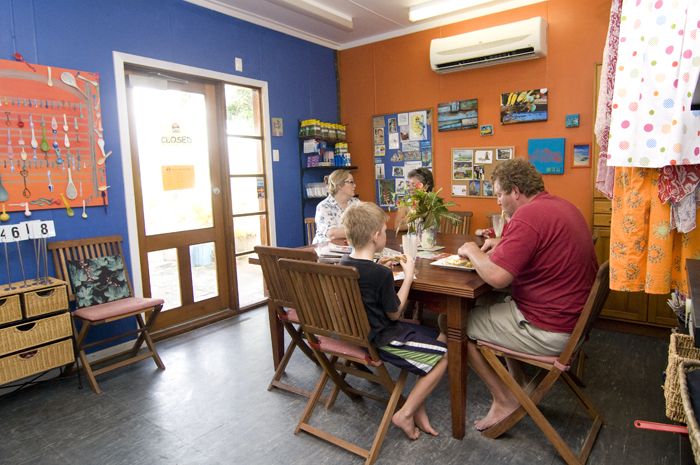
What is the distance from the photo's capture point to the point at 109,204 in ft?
11.4

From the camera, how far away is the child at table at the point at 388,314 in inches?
80.3

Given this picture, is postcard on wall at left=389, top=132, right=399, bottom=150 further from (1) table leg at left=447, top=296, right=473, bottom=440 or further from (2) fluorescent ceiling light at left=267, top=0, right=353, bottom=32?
(1) table leg at left=447, top=296, right=473, bottom=440

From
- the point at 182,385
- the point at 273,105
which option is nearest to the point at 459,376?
the point at 182,385

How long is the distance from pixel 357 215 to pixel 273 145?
9.81 feet

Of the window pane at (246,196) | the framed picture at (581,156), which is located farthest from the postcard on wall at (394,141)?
the framed picture at (581,156)

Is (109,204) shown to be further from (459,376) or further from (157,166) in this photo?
(459,376)

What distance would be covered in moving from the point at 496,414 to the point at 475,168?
2.92 m

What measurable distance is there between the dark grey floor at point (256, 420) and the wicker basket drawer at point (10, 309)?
583 millimetres

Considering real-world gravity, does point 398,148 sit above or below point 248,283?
above

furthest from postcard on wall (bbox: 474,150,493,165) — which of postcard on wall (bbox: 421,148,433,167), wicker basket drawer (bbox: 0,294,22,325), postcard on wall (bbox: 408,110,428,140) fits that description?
wicker basket drawer (bbox: 0,294,22,325)

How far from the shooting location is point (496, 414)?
7.77ft

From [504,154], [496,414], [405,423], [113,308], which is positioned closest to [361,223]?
[405,423]

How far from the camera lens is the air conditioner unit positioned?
159 inches

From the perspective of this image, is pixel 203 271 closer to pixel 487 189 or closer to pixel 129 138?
pixel 129 138
